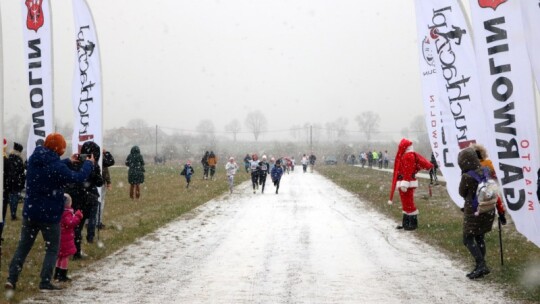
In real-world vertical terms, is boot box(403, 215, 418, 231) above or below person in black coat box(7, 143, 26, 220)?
below

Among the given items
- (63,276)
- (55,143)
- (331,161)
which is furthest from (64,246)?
(331,161)

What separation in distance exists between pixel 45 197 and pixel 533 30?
6111 millimetres

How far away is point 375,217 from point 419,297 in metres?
8.28

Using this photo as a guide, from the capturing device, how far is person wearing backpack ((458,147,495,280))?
6.84 m

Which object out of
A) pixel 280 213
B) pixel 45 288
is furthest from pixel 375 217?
pixel 45 288

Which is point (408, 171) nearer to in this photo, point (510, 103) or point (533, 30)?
point (510, 103)

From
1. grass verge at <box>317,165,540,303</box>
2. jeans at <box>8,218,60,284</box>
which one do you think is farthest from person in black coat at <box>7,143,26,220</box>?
grass verge at <box>317,165,540,303</box>

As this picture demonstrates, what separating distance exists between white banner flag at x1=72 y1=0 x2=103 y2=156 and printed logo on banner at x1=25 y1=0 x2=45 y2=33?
126 cm

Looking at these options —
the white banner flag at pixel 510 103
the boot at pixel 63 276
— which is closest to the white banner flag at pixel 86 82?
the boot at pixel 63 276

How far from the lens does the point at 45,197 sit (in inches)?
230

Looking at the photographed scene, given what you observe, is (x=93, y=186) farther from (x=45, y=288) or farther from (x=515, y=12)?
(x=515, y=12)

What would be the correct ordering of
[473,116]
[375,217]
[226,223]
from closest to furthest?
[473,116]
[226,223]
[375,217]

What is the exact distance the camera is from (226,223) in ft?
42.3

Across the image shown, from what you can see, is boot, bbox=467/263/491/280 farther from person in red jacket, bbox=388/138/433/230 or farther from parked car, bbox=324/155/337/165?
parked car, bbox=324/155/337/165
